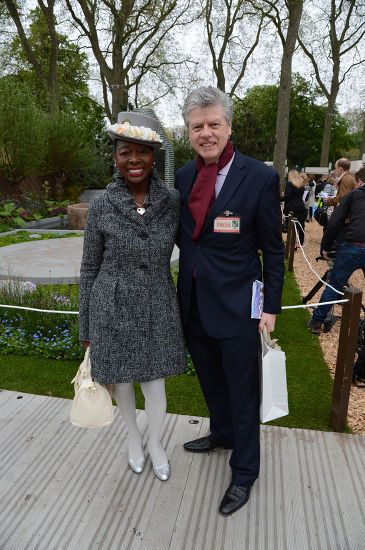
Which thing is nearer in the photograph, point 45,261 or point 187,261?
point 187,261

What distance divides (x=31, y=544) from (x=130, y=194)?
6.07 ft

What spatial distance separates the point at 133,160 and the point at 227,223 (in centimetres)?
56

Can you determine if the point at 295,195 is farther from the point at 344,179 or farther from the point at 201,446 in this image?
the point at 201,446

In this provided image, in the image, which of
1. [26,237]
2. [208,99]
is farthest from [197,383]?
[26,237]

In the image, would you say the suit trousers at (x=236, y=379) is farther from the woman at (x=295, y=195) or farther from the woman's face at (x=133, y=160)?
the woman at (x=295, y=195)

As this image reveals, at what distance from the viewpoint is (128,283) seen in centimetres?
213

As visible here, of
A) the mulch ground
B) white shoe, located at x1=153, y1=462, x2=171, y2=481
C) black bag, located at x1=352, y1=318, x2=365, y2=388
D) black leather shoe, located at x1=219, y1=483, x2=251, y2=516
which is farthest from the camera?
black bag, located at x1=352, y1=318, x2=365, y2=388

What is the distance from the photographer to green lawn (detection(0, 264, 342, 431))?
334cm

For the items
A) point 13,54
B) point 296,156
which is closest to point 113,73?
point 13,54

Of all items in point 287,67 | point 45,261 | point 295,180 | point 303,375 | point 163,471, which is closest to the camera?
point 163,471

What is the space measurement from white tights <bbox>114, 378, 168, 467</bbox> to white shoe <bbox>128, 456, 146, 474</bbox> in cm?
2

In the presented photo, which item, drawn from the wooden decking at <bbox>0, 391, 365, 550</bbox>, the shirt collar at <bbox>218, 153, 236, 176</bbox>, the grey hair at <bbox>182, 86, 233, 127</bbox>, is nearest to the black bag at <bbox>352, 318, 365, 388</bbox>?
the wooden decking at <bbox>0, 391, 365, 550</bbox>

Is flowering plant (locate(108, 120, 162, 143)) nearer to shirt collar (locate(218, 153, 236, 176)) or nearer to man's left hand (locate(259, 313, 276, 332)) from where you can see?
shirt collar (locate(218, 153, 236, 176))

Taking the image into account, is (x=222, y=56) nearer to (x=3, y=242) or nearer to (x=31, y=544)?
(x=3, y=242)
